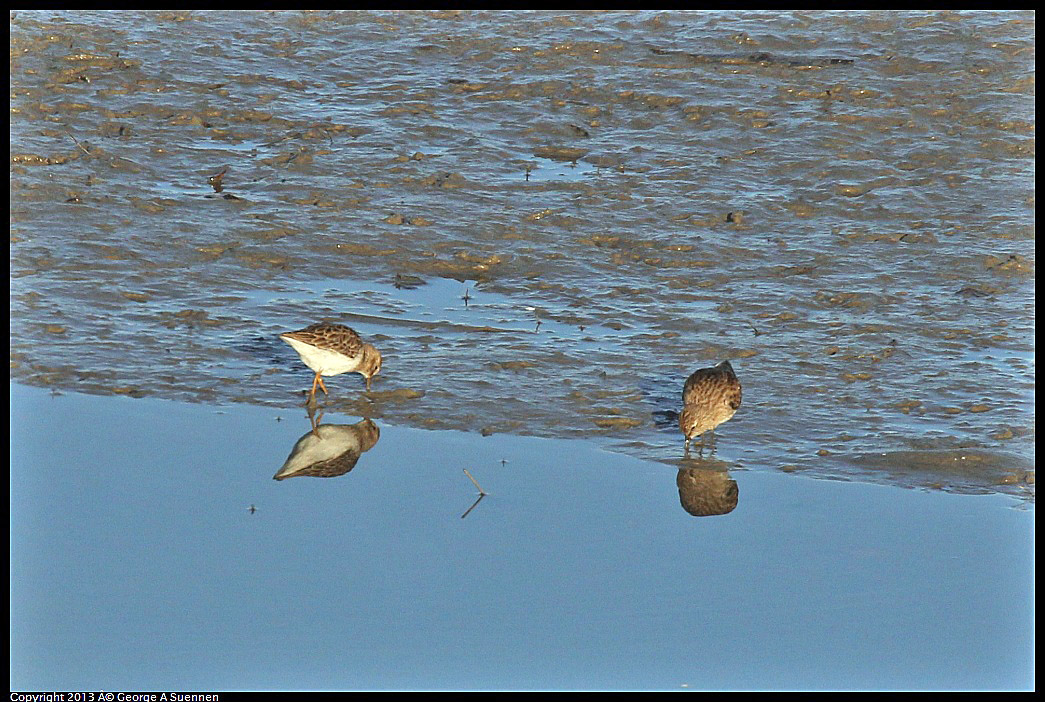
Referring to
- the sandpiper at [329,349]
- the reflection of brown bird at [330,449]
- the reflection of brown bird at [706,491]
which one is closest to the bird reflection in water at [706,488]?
the reflection of brown bird at [706,491]

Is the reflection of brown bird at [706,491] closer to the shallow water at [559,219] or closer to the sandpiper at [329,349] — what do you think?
the shallow water at [559,219]

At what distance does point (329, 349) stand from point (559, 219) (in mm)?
4062

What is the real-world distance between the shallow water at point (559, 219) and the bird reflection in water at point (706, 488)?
0.94 ft

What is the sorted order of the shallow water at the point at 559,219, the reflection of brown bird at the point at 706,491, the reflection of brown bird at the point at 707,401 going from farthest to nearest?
the shallow water at the point at 559,219, the reflection of brown bird at the point at 707,401, the reflection of brown bird at the point at 706,491

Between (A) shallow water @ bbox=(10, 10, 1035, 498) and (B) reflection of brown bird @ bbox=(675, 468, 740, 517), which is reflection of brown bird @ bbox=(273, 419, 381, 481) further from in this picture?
(B) reflection of brown bird @ bbox=(675, 468, 740, 517)

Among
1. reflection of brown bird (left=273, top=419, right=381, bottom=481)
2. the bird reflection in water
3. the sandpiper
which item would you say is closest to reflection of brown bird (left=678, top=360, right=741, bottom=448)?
the bird reflection in water

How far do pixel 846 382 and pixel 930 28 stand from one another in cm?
865

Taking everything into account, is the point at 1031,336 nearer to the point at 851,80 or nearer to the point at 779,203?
the point at 779,203

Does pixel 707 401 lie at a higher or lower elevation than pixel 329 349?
lower

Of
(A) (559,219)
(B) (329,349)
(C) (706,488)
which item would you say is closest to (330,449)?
(B) (329,349)

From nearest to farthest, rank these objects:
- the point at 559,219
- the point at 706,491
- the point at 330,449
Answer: the point at 706,491
the point at 330,449
the point at 559,219

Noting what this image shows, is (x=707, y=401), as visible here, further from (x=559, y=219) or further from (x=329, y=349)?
(x=559, y=219)

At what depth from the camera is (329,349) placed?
30.0 feet

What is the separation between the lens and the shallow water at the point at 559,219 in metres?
9.70
